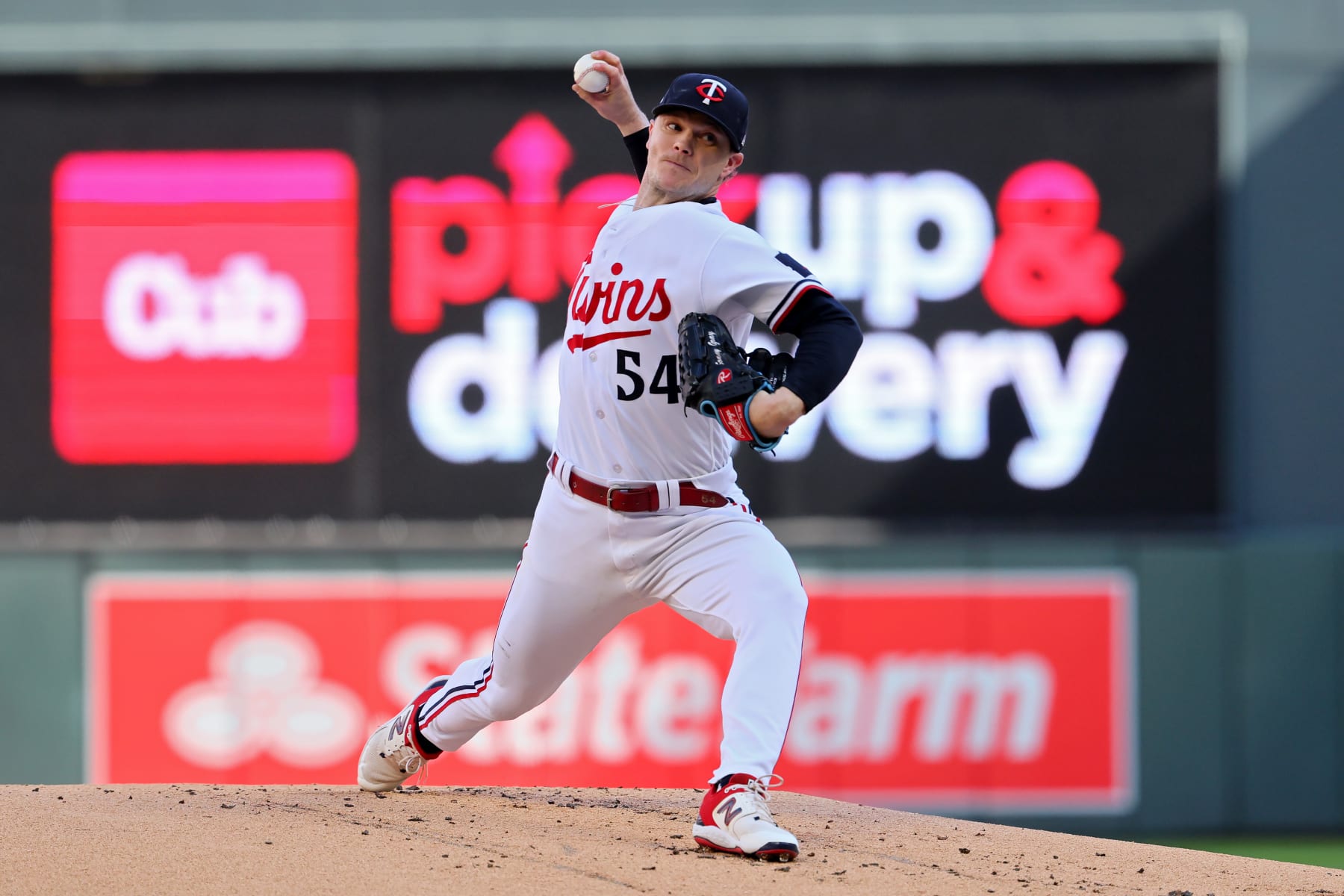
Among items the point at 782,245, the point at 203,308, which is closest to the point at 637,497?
the point at 782,245

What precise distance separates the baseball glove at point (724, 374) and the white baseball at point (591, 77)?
1.96ft

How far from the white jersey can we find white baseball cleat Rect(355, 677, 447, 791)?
0.72 meters

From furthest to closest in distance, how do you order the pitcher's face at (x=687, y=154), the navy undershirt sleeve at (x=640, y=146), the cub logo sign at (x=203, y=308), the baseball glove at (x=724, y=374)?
the cub logo sign at (x=203, y=308) → the navy undershirt sleeve at (x=640, y=146) → the pitcher's face at (x=687, y=154) → the baseball glove at (x=724, y=374)

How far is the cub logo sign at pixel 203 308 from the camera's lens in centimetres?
641

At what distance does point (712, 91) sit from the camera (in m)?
3.04

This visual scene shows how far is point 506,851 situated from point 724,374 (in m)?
0.94

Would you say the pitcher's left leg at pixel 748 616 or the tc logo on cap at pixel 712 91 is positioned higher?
the tc logo on cap at pixel 712 91

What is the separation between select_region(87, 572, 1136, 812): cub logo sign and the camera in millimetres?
6273

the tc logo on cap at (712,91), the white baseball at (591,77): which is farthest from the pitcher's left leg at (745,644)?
the white baseball at (591,77)

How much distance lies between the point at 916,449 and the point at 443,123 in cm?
228


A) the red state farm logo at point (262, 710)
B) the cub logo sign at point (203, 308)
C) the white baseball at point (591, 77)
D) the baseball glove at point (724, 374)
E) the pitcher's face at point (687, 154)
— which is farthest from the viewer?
the cub logo sign at point (203, 308)

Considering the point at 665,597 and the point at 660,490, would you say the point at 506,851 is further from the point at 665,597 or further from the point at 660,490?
the point at 660,490

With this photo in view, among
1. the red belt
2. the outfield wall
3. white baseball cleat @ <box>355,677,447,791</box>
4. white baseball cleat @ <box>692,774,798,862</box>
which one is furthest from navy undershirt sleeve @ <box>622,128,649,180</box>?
the outfield wall

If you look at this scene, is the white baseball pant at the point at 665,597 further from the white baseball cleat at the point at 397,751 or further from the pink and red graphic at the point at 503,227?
the pink and red graphic at the point at 503,227
